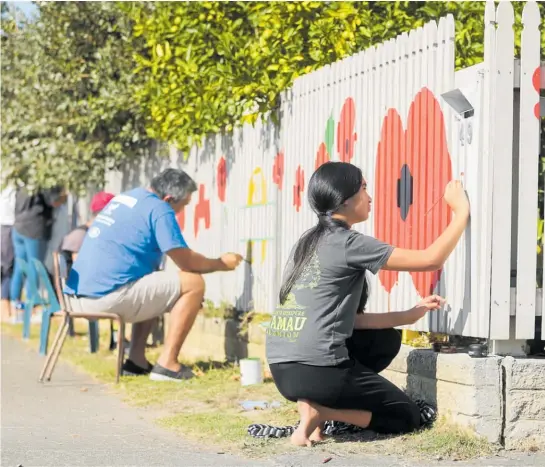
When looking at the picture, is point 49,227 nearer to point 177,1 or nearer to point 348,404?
point 177,1

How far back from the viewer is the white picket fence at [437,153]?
5.84 m

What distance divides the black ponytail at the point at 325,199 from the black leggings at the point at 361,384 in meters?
0.43

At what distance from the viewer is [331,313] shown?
5.74 m

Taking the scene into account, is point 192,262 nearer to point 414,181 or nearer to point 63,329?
point 63,329

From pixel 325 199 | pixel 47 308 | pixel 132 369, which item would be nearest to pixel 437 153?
pixel 325 199

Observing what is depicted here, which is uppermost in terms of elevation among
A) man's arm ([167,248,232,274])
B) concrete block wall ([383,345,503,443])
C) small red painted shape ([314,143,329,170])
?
small red painted shape ([314,143,329,170])

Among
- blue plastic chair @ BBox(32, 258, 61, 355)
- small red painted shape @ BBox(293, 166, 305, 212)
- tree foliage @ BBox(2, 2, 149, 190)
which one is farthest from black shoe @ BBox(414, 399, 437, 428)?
tree foliage @ BBox(2, 2, 149, 190)

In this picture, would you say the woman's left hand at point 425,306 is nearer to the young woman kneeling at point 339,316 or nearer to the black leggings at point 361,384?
the young woman kneeling at point 339,316

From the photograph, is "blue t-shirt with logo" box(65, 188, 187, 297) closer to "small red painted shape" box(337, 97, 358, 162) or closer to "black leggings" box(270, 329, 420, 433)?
"small red painted shape" box(337, 97, 358, 162)

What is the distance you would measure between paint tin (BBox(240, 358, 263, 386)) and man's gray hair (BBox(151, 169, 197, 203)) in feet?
5.12

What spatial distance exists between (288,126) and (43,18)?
5590 mm

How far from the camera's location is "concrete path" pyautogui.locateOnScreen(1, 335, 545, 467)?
553 cm

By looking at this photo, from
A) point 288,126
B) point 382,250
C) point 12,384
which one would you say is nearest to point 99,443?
point 382,250

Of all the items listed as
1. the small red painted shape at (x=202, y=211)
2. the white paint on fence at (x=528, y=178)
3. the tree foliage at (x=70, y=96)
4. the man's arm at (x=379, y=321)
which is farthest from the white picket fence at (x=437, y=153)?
the tree foliage at (x=70, y=96)
